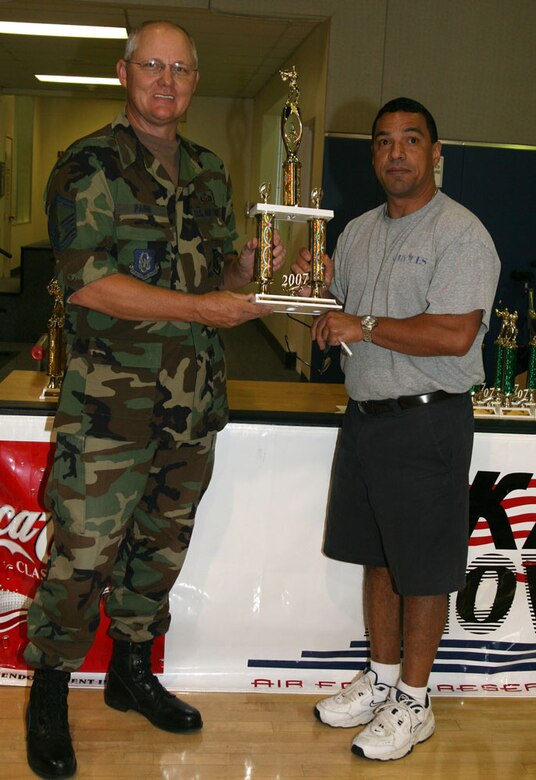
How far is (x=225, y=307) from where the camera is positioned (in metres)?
2.02

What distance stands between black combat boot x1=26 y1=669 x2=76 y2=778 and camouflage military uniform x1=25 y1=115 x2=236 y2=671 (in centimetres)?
6

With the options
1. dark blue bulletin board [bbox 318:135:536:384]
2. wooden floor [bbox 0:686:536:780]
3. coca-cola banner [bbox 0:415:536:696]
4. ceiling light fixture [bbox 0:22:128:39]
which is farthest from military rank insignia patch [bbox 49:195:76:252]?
ceiling light fixture [bbox 0:22:128:39]

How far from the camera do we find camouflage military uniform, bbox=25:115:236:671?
204 centimetres

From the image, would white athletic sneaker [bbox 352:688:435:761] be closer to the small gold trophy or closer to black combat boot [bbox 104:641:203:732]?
black combat boot [bbox 104:641:203:732]

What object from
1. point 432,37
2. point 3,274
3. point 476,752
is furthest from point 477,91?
point 3,274

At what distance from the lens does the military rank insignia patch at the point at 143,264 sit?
2074 millimetres

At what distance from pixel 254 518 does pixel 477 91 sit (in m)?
4.73

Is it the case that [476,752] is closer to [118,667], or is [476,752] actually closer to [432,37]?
[118,667]

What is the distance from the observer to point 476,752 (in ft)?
7.75

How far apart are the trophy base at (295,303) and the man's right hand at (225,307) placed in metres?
0.02

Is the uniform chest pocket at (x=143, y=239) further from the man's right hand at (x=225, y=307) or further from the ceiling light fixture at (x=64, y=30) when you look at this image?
the ceiling light fixture at (x=64, y=30)

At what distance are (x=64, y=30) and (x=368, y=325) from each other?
6614 millimetres

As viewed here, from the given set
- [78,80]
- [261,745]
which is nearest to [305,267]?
[261,745]

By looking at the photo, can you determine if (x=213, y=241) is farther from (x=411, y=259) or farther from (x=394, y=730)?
(x=394, y=730)
